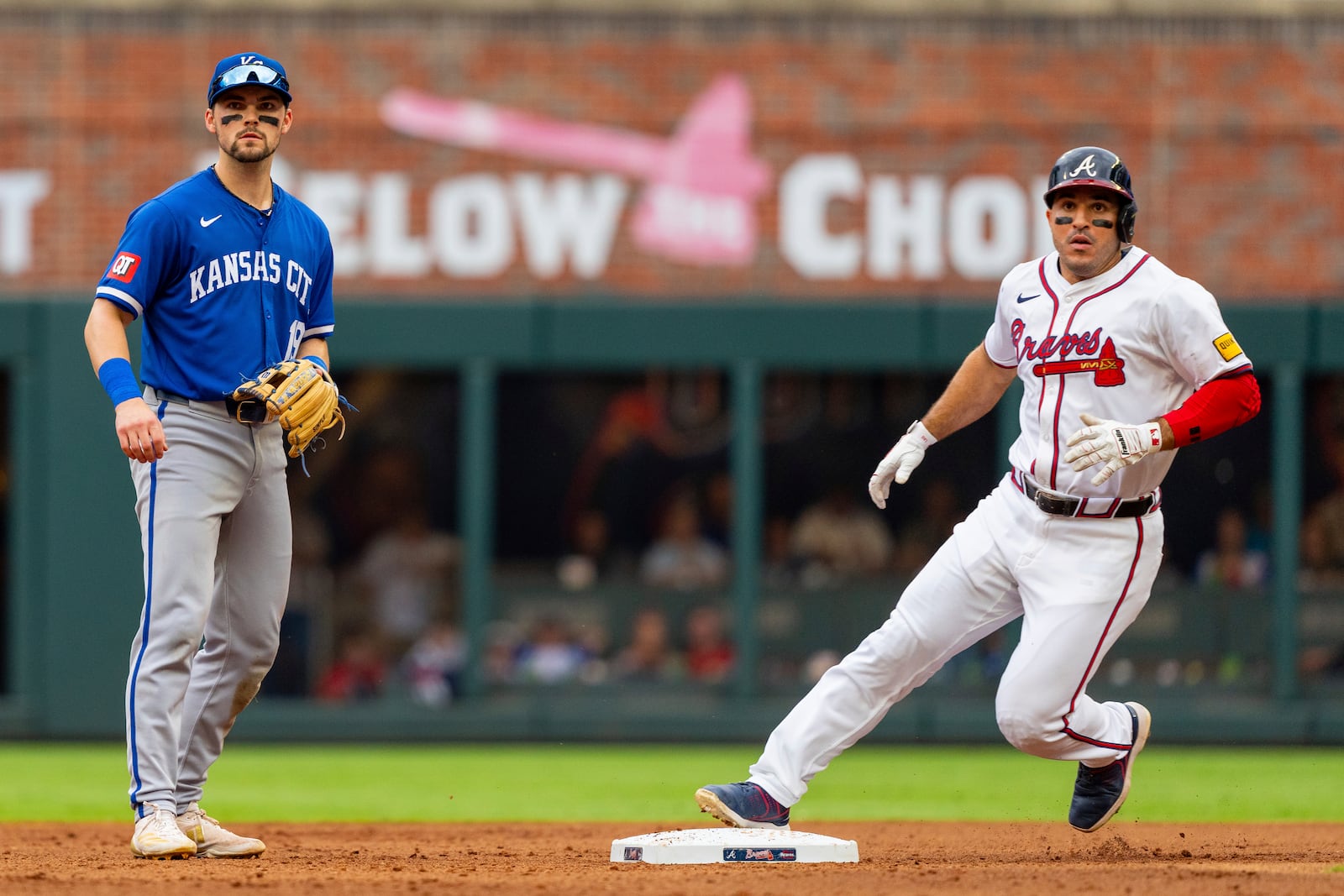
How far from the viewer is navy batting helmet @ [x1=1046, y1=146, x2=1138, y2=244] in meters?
4.95

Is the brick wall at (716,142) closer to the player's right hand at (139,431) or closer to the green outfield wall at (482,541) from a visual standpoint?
the green outfield wall at (482,541)

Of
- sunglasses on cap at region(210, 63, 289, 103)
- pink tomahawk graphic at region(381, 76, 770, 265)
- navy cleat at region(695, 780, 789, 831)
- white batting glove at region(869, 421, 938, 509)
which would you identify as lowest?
navy cleat at region(695, 780, 789, 831)

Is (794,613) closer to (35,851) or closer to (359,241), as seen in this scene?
(359,241)

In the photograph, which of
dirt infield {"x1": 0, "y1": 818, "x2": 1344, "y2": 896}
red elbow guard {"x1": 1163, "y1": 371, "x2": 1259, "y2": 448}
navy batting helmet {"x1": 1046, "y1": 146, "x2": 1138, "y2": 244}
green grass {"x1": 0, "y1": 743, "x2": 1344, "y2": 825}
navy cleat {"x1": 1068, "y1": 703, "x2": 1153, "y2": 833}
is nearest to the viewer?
dirt infield {"x1": 0, "y1": 818, "x2": 1344, "y2": 896}

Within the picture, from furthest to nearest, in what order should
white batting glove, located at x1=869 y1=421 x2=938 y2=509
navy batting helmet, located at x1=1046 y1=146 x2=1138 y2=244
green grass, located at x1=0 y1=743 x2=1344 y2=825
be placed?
green grass, located at x1=0 y1=743 x2=1344 y2=825 < white batting glove, located at x1=869 y1=421 x2=938 y2=509 < navy batting helmet, located at x1=1046 y1=146 x2=1138 y2=244

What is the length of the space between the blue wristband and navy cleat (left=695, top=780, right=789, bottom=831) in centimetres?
186

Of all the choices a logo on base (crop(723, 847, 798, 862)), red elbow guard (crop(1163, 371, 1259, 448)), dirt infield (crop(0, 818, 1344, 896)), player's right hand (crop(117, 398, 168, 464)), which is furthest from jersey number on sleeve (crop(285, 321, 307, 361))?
red elbow guard (crop(1163, 371, 1259, 448))

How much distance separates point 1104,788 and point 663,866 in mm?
1338

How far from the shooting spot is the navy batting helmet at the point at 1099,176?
4.95 metres

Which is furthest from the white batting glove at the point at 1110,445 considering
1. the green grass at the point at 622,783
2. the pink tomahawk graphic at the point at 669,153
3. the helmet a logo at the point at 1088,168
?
the pink tomahawk graphic at the point at 669,153

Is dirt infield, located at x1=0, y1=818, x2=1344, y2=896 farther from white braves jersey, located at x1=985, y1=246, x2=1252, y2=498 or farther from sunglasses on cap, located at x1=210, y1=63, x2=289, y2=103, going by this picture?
sunglasses on cap, located at x1=210, y1=63, x2=289, y2=103

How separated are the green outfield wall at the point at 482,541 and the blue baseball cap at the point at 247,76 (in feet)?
19.9

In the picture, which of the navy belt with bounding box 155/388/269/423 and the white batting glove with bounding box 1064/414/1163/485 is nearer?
the white batting glove with bounding box 1064/414/1163/485

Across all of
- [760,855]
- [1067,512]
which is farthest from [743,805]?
[1067,512]
